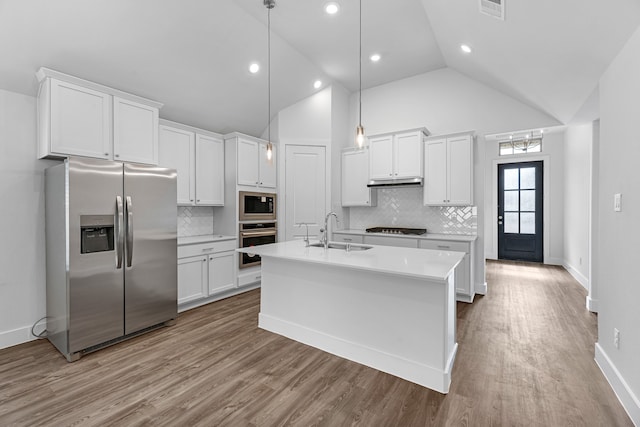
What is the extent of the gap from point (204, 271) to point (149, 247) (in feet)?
3.15

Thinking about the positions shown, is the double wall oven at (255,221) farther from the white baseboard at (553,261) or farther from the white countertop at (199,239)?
the white baseboard at (553,261)

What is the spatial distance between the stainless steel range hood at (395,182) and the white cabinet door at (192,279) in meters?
2.80

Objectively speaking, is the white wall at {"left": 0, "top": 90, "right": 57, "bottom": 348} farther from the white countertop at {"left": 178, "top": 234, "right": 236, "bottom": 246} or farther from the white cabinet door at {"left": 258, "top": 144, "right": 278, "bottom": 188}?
the white cabinet door at {"left": 258, "top": 144, "right": 278, "bottom": 188}

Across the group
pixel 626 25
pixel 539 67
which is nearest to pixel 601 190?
pixel 626 25

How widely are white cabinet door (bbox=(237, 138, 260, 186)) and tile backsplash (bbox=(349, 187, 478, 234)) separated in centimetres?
188

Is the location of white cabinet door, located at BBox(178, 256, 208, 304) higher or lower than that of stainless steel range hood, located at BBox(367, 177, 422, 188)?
lower

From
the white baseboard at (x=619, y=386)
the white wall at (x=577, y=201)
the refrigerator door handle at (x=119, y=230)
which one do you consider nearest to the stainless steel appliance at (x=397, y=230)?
the white baseboard at (x=619, y=386)

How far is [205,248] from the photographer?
3963 mm

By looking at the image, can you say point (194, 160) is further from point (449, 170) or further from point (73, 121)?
point (449, 170)

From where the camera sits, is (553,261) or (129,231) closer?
(129,231)

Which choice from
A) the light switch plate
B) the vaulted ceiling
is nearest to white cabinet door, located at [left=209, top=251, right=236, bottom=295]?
the vaulted ceiling

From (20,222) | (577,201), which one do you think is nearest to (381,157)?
(577,201)

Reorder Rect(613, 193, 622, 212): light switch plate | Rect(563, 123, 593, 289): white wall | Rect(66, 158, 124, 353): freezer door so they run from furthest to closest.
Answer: Rect(563, 123, 593, 289): white wall → Rect(66, 158, 124, 353): freezer door → Rect(613, 193, 622, 212): light switch plate

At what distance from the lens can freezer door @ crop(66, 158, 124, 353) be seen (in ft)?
8.47
